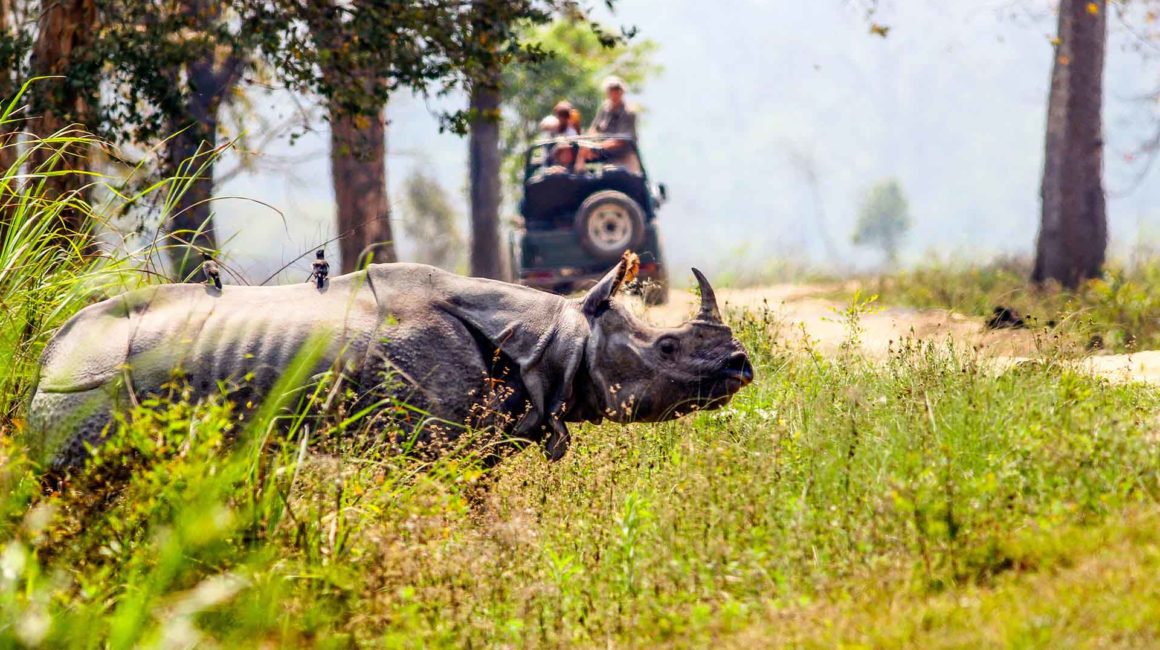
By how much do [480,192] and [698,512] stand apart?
1713 centimetres

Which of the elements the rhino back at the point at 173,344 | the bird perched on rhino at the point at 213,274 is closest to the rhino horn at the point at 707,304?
the rhino back at the point at 173,344

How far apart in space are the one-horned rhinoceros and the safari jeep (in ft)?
29.2

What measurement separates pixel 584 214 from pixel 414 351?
9.87 m

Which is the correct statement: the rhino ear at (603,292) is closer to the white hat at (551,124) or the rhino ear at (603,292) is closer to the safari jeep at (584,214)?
the safari jeep at (584,214)

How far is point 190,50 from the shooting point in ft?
32.7

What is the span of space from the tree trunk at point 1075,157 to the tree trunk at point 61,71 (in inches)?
417

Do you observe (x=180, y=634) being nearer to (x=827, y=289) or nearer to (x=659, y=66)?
(x=827, y=289)

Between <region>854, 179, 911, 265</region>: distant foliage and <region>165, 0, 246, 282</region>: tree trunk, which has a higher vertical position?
<region>165, 0, 246, 282</region>: tree trunk

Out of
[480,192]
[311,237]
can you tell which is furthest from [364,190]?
[311,237]

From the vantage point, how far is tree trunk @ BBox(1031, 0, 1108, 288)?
1546 cm

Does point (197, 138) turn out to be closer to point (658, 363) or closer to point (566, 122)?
point (658, 363)

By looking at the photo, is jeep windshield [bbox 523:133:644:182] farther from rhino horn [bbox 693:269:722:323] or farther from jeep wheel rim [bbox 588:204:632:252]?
rhino horn [bbox 693:269:722:323]

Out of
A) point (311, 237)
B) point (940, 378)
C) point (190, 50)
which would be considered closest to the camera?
point (940, 378)

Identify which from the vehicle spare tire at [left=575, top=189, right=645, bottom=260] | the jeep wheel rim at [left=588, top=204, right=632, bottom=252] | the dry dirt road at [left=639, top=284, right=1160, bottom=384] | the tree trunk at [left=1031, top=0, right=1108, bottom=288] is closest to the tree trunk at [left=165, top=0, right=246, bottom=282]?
the dry dirt road at [left=639, top=284, right=1160, bottom=384]
